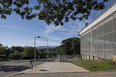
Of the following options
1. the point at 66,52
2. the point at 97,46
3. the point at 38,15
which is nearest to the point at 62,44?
the point at 66,52

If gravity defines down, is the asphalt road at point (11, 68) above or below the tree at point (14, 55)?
above

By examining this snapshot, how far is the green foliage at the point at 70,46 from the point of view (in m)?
54.9

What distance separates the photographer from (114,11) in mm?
16828

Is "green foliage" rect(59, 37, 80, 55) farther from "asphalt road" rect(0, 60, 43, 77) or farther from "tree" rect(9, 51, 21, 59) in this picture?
"asphalt road" rect(0, 60, 43, 77)

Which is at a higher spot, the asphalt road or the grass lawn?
the grass lawn

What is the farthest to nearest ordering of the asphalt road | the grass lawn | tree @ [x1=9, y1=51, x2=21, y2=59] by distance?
tree @ [x1=9, y1=51, x2=21, y2=59] → the asphalt road → the grass lawn

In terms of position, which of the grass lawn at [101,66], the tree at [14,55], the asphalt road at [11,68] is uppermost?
the grass lawn at [101,66]

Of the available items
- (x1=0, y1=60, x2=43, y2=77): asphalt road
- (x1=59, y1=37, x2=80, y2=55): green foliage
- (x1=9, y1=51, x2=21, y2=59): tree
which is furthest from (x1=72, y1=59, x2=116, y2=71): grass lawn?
(x1=9, y1=51, x2=21, y2=59): tree

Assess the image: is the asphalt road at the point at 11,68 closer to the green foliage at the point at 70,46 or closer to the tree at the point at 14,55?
the green foliage at the point at 70,46

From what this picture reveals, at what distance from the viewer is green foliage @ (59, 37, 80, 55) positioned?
180 ft

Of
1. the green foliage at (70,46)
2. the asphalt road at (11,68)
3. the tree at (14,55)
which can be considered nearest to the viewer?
the asphalt road at (11,68)

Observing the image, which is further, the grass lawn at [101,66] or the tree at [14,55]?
the tree at [14,55]

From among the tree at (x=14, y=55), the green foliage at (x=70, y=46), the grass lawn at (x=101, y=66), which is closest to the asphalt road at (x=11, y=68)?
the grass lawn at (x=101, y=66)

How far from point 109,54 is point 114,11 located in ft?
20.7
